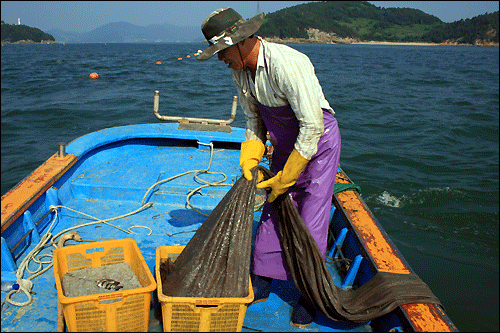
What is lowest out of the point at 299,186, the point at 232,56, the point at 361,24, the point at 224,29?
→ the point at 299,186

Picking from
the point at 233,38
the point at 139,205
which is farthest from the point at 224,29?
the point at 139,205

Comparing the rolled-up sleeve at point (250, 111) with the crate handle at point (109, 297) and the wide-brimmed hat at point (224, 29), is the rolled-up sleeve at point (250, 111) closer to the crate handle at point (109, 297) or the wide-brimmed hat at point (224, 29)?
the wide-brimmed hat at point (224, 29)

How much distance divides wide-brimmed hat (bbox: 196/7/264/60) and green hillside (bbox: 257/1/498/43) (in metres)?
114

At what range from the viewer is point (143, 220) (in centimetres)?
366

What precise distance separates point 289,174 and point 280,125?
0.37m

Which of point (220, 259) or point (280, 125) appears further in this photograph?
point (280, 125)

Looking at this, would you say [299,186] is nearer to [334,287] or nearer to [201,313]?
[334,287]

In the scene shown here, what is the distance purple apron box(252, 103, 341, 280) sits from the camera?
7.72ft

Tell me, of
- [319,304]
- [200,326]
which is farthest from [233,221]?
[319,304]

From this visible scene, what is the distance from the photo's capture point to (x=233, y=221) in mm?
2227

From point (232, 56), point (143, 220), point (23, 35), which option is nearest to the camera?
point (232, 56)

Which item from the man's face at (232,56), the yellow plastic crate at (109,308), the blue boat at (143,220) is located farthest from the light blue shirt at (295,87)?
the yellow plastic crate at (109,308)

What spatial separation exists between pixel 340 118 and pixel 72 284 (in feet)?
42.4

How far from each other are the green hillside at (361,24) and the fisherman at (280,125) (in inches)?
4494
